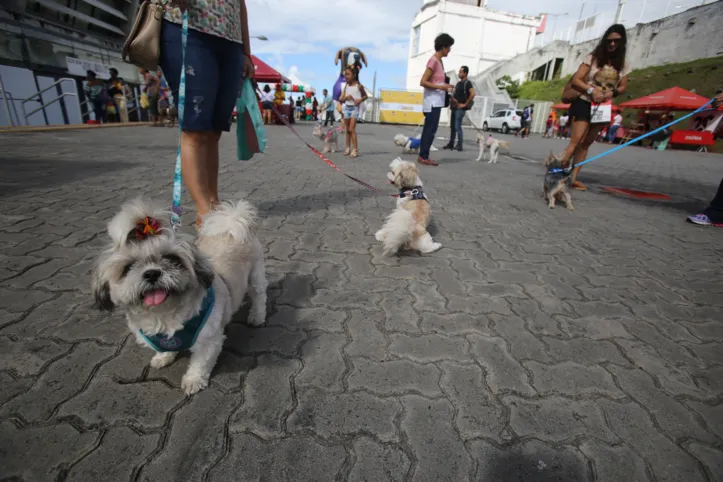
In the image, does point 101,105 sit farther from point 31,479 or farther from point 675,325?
point 675,325

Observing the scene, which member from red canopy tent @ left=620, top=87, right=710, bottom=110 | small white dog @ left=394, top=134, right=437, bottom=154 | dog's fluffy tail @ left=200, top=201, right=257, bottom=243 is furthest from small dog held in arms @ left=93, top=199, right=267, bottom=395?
red canopy tent @ left=620, top=87, right=710, bottom=110

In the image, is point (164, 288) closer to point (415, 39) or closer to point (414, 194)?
point (414, 194)

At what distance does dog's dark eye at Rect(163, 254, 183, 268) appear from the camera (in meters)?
1.48

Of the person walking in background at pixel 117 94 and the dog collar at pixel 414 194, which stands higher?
the person walking in background at pixel 117 94

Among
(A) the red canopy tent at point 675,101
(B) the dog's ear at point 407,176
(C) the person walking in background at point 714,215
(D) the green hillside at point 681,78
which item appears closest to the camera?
(B) the dog's ear at point 407,176

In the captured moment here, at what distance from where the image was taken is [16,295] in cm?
239

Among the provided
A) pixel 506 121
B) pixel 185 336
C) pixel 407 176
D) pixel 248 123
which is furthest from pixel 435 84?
pixel 506 121

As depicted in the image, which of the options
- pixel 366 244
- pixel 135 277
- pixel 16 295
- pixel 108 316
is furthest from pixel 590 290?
pixel 16 295

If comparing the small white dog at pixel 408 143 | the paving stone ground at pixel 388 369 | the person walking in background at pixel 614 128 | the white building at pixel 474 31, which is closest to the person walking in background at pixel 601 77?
the paving stone ground at pixel 388 369

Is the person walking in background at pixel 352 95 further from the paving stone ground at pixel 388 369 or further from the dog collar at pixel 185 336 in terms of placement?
the dog collar at pixel 185 336

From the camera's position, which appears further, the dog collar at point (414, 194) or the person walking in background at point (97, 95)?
the person walking in background at point (97, 95)

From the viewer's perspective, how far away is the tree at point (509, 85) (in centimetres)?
4384

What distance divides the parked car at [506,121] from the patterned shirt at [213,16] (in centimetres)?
2980

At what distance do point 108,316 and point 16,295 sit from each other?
2.61ft
